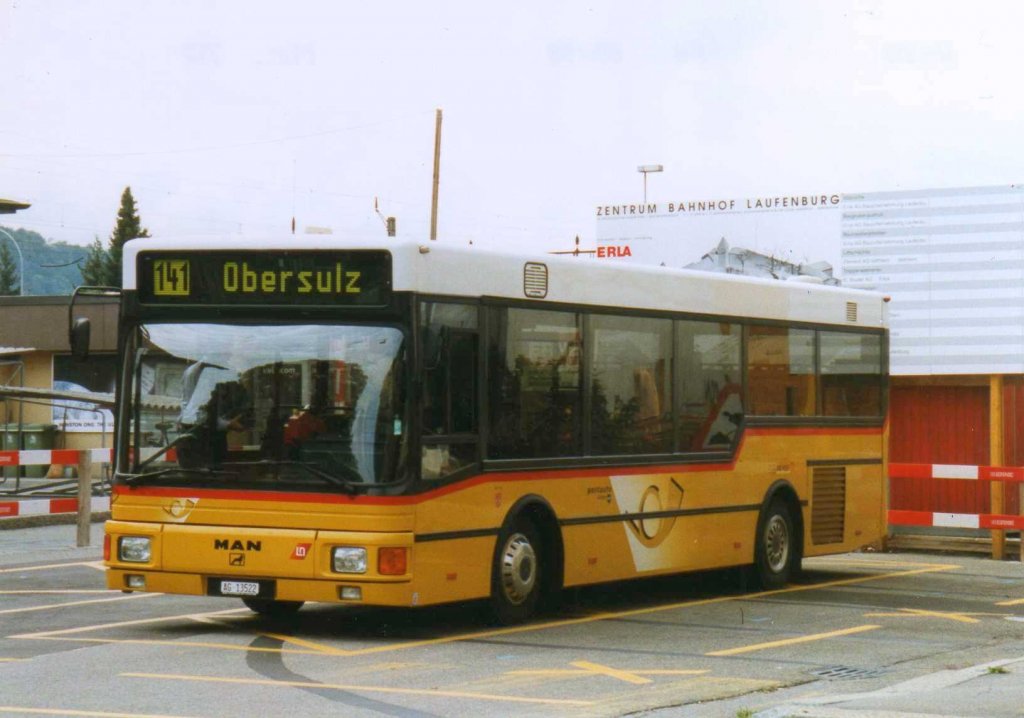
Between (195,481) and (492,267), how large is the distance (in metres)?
2.59

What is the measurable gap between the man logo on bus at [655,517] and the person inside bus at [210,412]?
12.1 feet

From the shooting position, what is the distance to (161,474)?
12531 mm

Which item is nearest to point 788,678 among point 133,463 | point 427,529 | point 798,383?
point 427,529

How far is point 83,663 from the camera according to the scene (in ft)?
35.8

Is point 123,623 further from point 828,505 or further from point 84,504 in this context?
point 828,505

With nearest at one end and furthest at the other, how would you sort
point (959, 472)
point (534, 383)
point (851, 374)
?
point (534, 383) → point (851, 374) → point (959, 472)

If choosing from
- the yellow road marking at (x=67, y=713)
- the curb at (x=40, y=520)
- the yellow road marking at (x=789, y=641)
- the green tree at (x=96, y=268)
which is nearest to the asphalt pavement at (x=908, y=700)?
the yellow road marking at (x=789, y=641)

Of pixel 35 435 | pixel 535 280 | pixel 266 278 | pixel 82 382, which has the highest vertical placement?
pixel 82 382

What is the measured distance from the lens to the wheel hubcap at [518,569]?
43.0ft

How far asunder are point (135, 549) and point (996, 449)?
39.8 ft

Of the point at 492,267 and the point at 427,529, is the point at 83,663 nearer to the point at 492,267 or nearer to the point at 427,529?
the point at 427,529

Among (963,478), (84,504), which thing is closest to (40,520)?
(84,504)

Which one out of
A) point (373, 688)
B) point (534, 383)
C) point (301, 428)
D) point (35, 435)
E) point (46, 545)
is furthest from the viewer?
point (35, 435)

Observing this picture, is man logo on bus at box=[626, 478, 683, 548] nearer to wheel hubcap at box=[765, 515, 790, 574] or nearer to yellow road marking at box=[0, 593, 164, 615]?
wheel hubcap at box=[765, 515, 790, 574]
